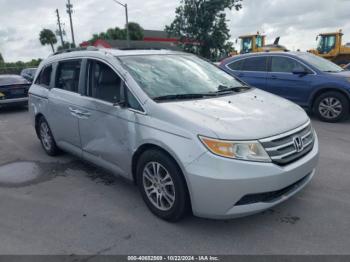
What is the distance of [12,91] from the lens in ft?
35.6

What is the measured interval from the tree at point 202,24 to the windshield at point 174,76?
64.9 feet

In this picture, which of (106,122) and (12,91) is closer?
(106,122)

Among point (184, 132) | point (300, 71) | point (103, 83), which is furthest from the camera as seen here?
point (300, 71)

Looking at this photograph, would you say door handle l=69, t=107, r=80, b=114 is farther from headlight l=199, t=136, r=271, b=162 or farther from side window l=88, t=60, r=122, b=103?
headlight l=199, t=136, r=271, b=162

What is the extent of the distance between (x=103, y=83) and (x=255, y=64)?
5.71 m

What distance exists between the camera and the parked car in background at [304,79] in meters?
7.27

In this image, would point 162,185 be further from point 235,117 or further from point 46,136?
point 46,136

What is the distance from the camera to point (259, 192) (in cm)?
276

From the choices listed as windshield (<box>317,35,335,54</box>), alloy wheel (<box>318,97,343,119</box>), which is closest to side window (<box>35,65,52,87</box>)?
alloy wheel (<box>318,97,343,119</box>)

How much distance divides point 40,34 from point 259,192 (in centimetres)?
7467

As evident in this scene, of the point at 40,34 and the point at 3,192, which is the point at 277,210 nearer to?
the point at 3,192

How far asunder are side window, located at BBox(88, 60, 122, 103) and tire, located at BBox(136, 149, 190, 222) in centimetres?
85

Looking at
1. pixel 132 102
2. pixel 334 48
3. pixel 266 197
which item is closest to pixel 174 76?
pixel 132 102

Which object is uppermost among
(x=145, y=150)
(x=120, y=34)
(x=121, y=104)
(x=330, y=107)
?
(x=120, y=34)
